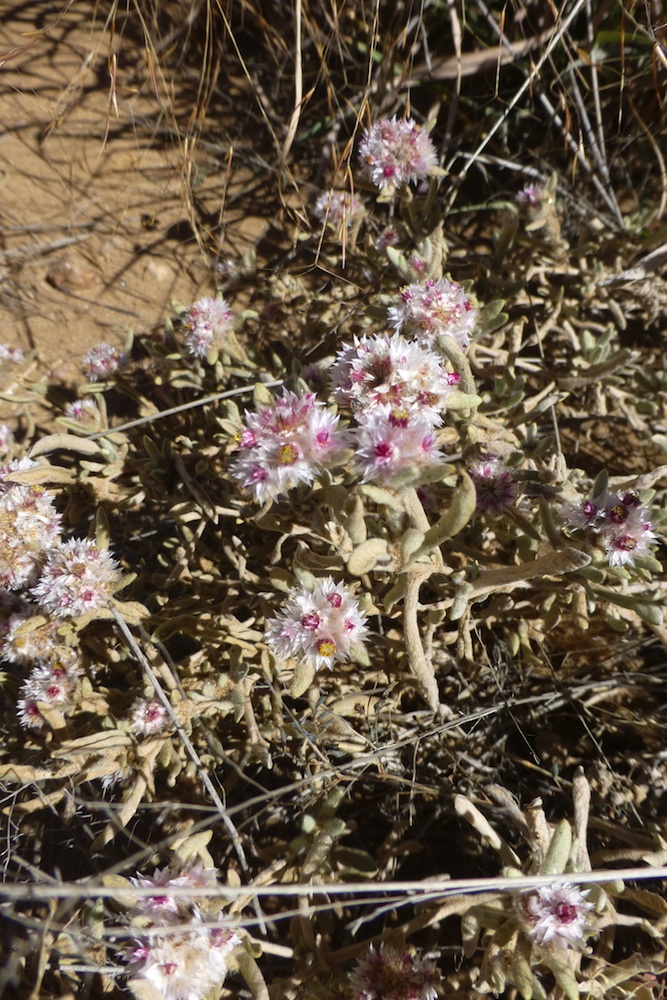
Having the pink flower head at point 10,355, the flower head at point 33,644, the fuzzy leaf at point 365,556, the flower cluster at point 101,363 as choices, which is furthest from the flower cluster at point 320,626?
the pink flower head at point 10,355

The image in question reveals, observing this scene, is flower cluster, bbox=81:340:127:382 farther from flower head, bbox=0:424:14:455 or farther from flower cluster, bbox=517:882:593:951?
flower cluster, bbox=517:882:593:951

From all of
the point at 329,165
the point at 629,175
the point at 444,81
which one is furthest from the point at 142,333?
the point at 629,175

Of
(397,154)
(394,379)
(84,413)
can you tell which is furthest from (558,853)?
(397,154)

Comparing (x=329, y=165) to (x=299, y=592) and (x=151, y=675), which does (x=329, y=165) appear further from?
(x=151, y=675)

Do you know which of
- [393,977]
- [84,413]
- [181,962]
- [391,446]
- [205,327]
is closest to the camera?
[391,446]

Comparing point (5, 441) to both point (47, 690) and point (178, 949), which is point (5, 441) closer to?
point (47, 690)
